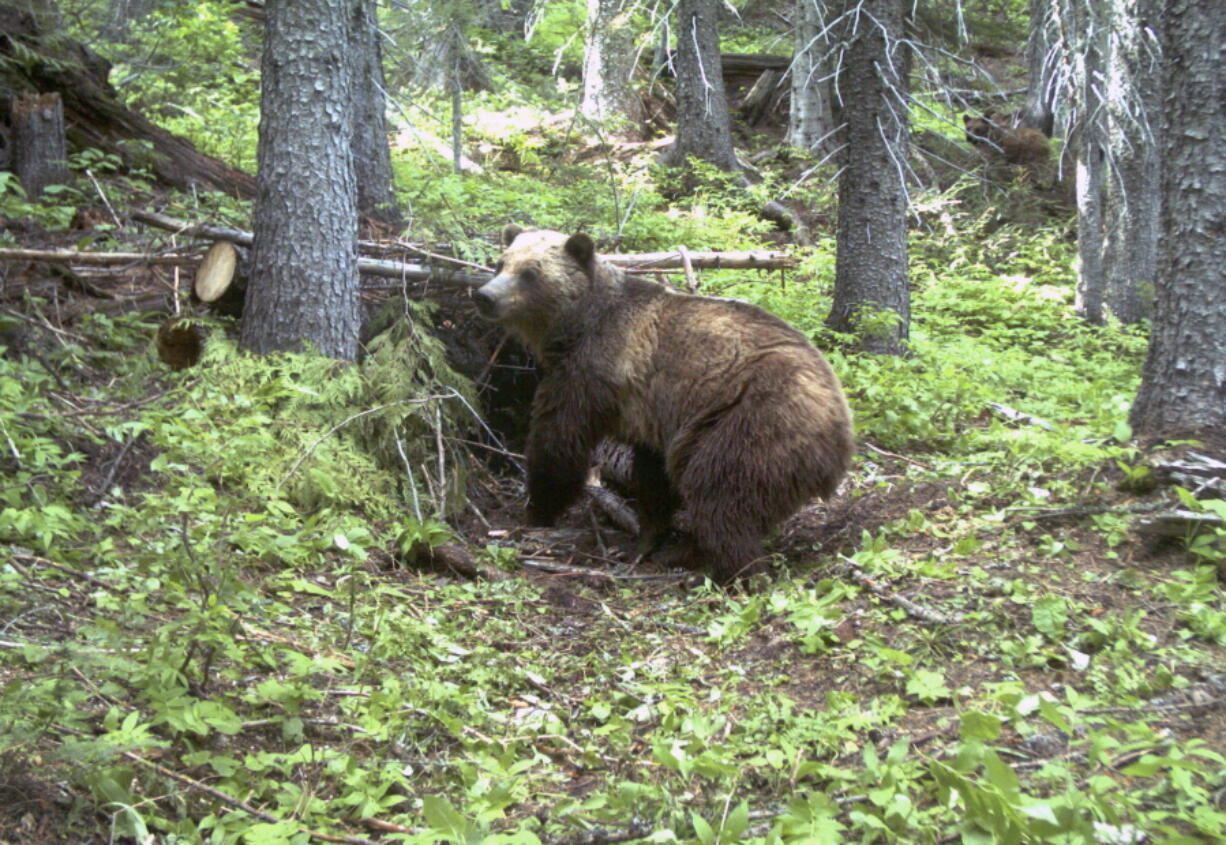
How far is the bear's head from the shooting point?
6.78m

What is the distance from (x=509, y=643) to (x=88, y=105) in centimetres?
787

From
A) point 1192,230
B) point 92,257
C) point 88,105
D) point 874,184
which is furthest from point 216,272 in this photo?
point 1192,230

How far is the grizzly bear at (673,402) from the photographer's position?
226 inches

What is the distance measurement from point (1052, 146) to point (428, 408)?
15764mm

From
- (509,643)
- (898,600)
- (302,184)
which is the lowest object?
(509,643)

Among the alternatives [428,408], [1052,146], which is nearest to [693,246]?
[428,408]

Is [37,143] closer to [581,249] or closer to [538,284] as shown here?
[538,284]

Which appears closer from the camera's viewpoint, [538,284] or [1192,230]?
[1192,230]

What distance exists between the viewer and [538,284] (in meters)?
6.87

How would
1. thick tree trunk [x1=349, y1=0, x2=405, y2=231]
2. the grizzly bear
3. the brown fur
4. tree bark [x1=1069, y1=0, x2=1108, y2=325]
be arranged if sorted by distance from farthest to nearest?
the brown fur < tree bark [x1=1069, y1=0, x2=1108, y2=325] < thick tree trunk [x1=349, y1=0, x2=405, y2=231] < the grizzly bear

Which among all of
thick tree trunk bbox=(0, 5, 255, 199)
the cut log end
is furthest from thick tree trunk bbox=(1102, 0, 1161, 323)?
the cut log end

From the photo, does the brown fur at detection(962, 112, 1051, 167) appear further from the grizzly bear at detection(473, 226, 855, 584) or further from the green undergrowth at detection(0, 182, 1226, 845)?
the grizzly bear at detection(473, 226, 855, 584)

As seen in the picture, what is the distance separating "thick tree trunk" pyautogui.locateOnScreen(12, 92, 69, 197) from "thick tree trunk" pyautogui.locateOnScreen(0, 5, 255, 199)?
1.37ft

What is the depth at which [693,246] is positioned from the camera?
35.1 ft
